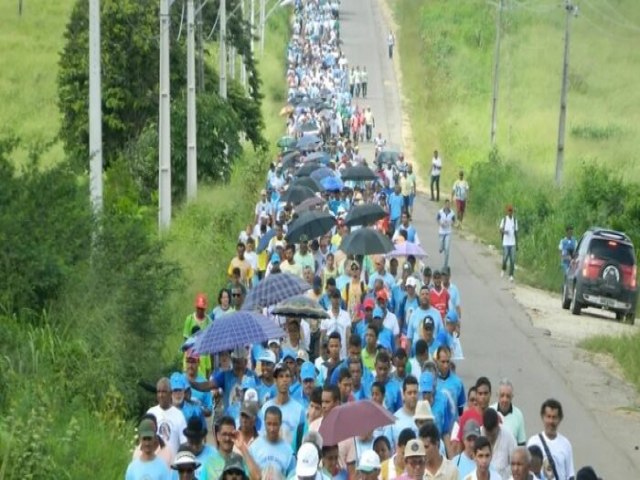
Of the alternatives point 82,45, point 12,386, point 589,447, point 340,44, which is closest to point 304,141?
point 82,45

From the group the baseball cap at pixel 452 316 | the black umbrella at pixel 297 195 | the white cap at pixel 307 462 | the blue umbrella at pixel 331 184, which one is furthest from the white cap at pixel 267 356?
the blue umbrella at pixel 331 184

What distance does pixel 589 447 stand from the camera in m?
21.6

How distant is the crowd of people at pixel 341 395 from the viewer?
13211mm

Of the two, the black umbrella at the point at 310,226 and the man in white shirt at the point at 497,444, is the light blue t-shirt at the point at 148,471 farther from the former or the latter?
the black umbrella at the point at 310,226

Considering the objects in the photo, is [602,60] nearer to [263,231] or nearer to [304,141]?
[304,141]

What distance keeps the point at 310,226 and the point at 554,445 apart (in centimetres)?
1228

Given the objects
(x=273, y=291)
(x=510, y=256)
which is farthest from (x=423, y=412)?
(x=510, y=256)

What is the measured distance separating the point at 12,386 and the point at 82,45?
34123 mm

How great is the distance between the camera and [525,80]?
3268 inches

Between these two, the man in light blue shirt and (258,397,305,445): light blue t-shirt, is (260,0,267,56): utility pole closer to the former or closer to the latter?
(258,397,305,445): light blue t-shirt

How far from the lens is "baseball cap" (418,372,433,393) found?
52.2 ft

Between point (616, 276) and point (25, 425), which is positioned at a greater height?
point (25, 425)

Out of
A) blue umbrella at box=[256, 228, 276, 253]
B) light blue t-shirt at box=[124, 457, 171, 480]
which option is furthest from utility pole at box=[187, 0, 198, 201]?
light blue t-shirt at box=[124, 457, 171, 480]

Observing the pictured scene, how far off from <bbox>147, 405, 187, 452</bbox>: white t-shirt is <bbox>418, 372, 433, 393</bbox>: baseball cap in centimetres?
216
